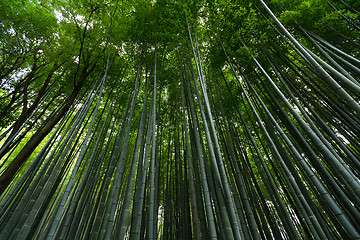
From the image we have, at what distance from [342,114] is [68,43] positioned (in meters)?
4.55

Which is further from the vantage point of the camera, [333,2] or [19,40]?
[19,40]

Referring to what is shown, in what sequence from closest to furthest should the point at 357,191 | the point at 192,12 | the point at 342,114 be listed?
the point at 357,191 < the point at 342,114 < the point at 192,12

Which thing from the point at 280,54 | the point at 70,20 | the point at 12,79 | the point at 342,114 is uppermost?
the point at 70,20

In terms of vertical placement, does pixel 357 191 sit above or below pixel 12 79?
below

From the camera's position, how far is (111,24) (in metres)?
3.03

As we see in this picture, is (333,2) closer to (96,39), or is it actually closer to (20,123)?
(96,39)

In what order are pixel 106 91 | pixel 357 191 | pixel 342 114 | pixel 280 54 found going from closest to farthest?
pixel 357 191 < pixel 342 114 < pixel 280 54 < pixel 106 91

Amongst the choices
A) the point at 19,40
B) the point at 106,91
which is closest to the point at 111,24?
the point at 106,91

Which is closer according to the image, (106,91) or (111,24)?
(111,24)

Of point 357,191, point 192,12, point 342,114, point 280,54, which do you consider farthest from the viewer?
point 280,54

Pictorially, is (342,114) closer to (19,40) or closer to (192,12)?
(192,12)

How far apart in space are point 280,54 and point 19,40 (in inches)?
189

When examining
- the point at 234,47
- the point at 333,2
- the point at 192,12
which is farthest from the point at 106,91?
the point at 333,2

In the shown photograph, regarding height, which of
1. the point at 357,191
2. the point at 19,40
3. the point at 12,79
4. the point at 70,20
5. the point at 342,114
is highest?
the point at 70,20
